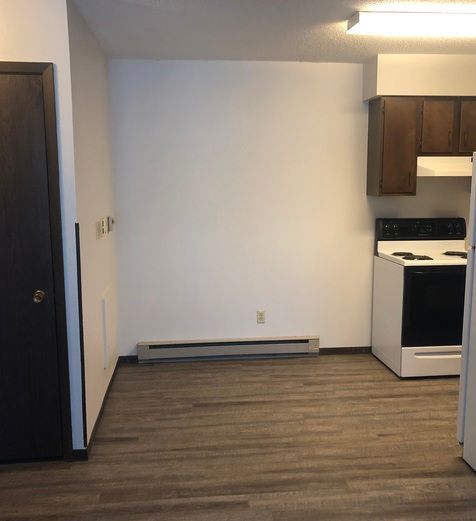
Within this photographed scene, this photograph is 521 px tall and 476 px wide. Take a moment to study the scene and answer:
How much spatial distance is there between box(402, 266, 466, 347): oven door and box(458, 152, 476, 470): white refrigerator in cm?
116

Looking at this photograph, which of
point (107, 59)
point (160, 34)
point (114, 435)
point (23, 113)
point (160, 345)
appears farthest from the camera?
point (160, 345)

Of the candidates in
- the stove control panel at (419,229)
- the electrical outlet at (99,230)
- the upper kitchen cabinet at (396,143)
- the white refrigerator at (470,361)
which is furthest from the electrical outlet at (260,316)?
the white refrigerator at (470,361)

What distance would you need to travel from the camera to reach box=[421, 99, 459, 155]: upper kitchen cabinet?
13.2ft

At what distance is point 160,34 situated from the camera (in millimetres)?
3373

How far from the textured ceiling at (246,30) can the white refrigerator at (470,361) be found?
1196 mm

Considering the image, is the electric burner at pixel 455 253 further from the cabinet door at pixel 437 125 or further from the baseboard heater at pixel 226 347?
the baseboard heater at pixel 226 347

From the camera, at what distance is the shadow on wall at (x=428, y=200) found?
4.44m

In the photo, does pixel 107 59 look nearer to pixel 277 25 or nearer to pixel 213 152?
pixel 213 152

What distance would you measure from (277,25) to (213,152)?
131 cm

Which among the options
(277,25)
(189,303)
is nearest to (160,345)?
(189,303)

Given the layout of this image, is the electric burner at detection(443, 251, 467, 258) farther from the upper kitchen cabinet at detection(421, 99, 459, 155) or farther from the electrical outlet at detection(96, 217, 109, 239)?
the electrical outlet at detection(96, 217, 109, 239)

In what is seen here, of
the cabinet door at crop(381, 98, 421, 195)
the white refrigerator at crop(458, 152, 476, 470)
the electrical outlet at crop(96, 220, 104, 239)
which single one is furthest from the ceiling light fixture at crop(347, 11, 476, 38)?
the electrical outlet at crop(96, 220, 104, 239)

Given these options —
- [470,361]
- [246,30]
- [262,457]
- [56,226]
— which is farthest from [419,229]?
[56,226]

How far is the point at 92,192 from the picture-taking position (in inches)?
126
